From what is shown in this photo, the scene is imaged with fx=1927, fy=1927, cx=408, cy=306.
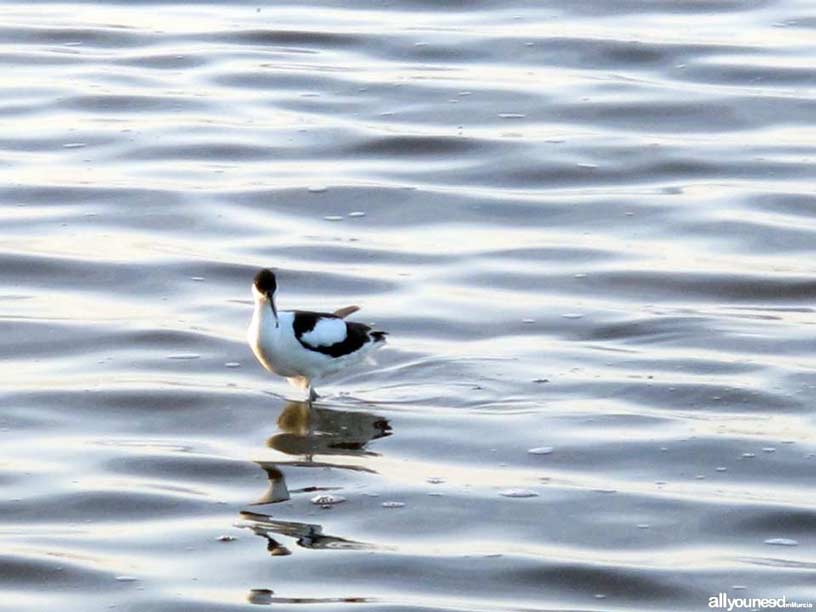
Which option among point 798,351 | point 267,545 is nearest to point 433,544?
point 267,545

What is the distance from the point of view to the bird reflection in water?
8.54m

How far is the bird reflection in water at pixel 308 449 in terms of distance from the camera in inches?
336

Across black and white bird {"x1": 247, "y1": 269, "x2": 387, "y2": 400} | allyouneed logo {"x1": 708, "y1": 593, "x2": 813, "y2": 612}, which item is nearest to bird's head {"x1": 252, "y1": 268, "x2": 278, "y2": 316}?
black and white bird {"x1": 247, "y1": 269, "x2": 387, "y2": 400}

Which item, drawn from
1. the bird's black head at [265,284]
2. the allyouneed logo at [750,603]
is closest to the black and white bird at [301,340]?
the bird's black head at [265,284]

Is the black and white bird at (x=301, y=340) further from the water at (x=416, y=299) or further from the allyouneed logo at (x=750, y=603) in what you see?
the allyouneed logo at (x=750, y=603)

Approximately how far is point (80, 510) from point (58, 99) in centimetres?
819

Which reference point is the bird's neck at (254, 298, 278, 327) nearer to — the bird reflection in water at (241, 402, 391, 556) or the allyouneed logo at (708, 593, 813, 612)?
the bird reflection in water at (241, 402, 391, 556)

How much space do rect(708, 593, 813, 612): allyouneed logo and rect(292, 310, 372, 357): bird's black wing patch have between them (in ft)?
10.8

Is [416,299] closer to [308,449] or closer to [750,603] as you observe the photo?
[308,449]

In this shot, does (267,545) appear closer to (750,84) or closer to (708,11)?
(750,84)

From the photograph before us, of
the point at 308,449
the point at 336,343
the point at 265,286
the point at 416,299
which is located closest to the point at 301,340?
the point at 336,343

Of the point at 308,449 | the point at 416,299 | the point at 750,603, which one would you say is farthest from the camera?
the point at 416,299

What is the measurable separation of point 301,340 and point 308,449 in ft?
2.75

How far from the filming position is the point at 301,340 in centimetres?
1060
